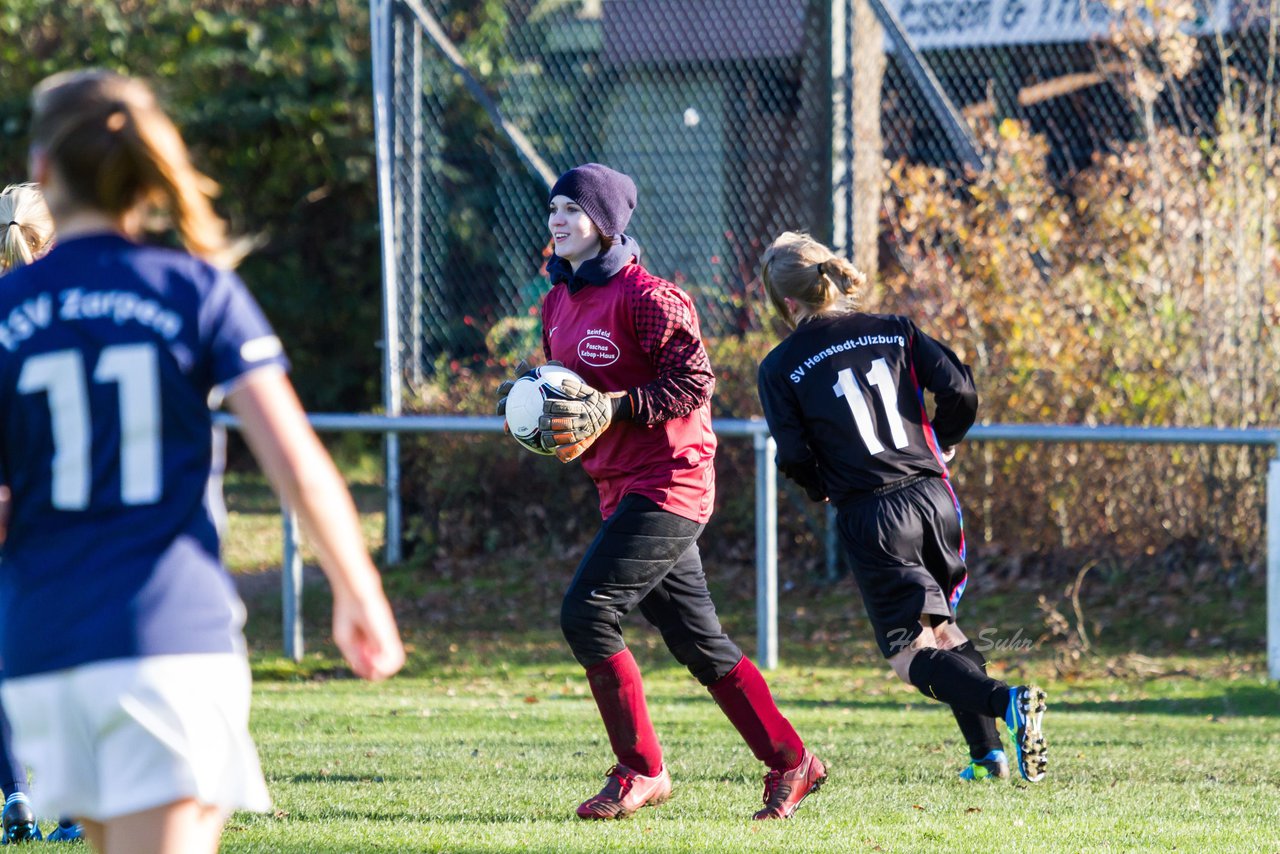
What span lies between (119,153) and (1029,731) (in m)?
3.32

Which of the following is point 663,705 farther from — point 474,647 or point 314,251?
point 314,251

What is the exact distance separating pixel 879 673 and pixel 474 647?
8.32 feet

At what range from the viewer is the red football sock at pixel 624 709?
4.93 m

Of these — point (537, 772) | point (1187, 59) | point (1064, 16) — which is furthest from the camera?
point (1064, 16)

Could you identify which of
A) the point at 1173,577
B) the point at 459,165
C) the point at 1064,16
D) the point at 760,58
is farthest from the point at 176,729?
the point at 459,165

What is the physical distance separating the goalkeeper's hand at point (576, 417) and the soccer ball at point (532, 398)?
0.03 meters

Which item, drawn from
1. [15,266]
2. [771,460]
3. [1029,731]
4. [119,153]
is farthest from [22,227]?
[771,460]

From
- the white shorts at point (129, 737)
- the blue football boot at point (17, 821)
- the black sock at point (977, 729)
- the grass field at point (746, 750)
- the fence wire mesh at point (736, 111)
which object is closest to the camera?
the white shorts at point (129, 737)

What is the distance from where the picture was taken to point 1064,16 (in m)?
11.2

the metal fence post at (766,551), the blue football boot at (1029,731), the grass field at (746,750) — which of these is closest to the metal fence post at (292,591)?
the grass field at (746,750)

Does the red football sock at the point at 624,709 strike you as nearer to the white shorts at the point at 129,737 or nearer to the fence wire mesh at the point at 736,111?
the white shorts at the point at 129,737

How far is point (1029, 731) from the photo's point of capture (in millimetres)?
4770

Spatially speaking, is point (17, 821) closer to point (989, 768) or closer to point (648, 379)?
point (648, 379)

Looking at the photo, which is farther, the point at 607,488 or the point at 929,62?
the point at 929,62
